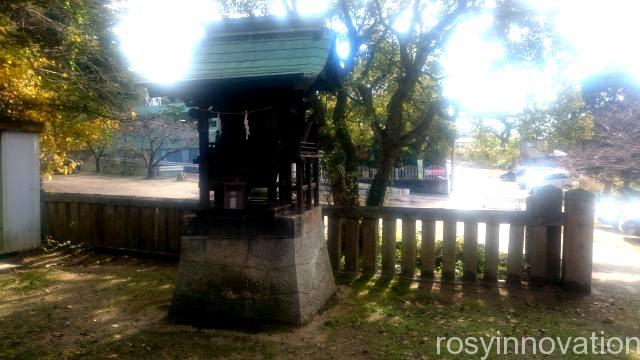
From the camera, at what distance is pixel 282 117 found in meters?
5.95

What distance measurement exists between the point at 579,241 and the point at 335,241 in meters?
3.89

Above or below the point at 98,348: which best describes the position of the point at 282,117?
above

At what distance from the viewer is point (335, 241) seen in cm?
796

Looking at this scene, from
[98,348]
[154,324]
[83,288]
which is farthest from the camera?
[83,288]

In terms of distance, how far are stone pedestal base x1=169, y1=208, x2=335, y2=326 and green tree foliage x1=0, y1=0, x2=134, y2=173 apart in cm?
361

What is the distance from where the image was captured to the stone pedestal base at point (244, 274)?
17.9 ft

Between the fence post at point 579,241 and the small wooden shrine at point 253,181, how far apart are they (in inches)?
152

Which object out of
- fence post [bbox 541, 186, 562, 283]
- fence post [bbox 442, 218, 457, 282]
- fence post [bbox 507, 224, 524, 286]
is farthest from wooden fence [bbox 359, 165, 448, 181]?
fence post [bbox 541, 186, 562, 283]

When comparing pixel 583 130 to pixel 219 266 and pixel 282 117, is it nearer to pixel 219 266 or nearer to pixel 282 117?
pixel 282 117

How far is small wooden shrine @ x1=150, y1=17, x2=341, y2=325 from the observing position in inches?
216

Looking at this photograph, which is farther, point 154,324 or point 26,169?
point 26,169

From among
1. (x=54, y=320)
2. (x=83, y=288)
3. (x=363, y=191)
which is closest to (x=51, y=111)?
(x=83, y=288)

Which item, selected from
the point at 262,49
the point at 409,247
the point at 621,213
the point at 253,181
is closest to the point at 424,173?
the point at 621,213

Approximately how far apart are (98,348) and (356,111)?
21.4 ft
